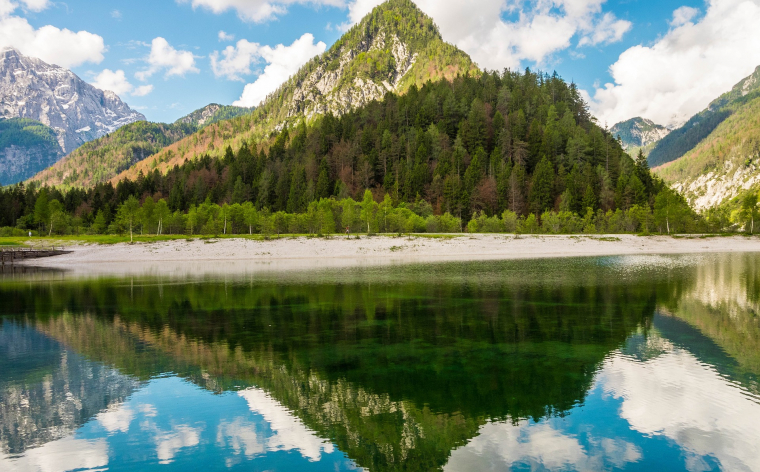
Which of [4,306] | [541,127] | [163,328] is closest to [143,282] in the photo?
[4,306]

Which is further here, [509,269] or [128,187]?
[128,187]

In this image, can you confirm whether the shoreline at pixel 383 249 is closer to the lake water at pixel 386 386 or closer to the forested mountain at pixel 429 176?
the forested mountain at pixel 429 176

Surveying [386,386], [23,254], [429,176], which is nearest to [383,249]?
[23,254]

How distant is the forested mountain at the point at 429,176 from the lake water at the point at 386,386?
244ft

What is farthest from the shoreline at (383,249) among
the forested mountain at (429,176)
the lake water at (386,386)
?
the lake water at (386,386)

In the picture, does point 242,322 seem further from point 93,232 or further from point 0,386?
point 93,232

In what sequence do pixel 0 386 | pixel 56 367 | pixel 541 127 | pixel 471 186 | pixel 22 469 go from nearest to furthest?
pixel 22 469, pixel 0 386, pixel 56 367, pixel 471 186, pixel 541 127

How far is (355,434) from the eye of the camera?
373 inches

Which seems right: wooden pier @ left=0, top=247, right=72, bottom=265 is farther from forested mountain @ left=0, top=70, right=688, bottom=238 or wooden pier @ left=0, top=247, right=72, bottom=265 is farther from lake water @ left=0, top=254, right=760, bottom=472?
lake water @ left=0, top=254, right=760, bottom=472

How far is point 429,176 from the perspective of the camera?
13112cm

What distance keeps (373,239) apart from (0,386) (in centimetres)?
6849

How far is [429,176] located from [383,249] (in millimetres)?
59421

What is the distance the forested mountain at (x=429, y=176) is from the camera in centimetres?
10356

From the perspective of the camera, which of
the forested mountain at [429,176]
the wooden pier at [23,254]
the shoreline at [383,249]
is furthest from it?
the forested mountain at [429,176]
